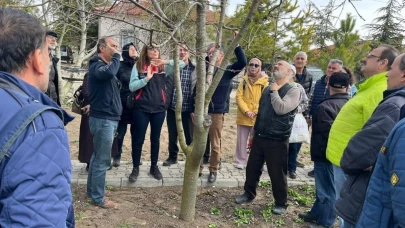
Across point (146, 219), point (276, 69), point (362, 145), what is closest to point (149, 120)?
point (146, 219)

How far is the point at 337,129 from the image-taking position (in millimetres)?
3236

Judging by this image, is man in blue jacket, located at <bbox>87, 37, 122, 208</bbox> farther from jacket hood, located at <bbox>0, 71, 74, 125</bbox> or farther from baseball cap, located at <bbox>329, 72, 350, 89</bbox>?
jacket hood, located at <bbox>0, 71, 74, 125</bbox>

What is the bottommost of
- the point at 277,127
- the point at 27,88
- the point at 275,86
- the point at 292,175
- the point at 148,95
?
the point at 292,175

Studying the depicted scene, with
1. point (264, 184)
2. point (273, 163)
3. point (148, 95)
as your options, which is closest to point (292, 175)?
point (264, 184)

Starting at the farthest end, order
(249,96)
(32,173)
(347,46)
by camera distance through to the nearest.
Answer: (347,46)
(249,96)
(32,173)

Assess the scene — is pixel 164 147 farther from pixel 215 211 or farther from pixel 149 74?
pixel 215 211

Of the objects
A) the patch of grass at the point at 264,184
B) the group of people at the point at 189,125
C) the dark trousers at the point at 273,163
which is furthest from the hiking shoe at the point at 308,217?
the patch of grass at the point at 264,184

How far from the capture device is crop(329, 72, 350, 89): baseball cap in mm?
3652

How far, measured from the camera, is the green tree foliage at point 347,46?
15.7 meters

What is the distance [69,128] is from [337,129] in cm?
640

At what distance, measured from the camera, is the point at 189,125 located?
548cm

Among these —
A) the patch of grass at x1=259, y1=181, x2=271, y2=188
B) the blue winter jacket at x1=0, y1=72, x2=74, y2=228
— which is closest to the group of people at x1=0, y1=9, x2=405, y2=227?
the blue winter jacket at x1=0, y1=72, x2=74, y2=228

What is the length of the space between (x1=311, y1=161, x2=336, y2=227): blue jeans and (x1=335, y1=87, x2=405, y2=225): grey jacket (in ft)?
4.15

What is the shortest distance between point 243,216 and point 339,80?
184 cm
